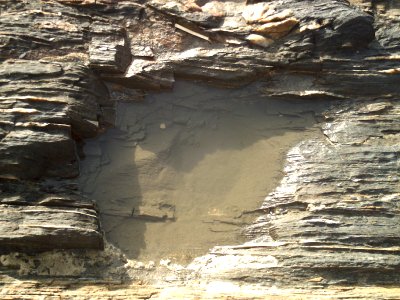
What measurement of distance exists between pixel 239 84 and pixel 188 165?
1536 mm

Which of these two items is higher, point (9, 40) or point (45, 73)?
point (9, 40)

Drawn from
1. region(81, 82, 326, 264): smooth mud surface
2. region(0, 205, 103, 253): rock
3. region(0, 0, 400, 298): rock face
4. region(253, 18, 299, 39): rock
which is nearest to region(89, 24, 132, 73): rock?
region(0, 0, 400, 298): rock face

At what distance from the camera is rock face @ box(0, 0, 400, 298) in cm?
586

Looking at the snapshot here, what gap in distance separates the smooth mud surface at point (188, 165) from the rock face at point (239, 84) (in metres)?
0.23

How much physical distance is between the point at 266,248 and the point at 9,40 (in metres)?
4.66

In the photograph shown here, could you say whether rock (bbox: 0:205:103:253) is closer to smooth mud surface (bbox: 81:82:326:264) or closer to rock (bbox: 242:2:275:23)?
smooth mud surface (bbox: 81:82:326:264)

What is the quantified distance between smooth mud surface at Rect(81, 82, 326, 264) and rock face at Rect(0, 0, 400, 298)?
226 millimetres

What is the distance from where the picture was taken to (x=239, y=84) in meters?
7.18

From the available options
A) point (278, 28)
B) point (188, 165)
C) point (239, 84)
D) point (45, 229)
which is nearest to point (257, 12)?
point (278, 28)

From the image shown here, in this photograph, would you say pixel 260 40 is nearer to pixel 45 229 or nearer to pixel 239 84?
pixel 239 84

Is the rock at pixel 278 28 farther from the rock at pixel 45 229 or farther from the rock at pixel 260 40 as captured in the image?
the rock at pixel 45 229

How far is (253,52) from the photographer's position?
7.06 m

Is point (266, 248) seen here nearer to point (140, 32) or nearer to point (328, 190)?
point (328, 190)

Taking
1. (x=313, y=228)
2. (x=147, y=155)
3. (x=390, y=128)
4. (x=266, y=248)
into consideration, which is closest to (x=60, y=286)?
(x=147, y=155)
